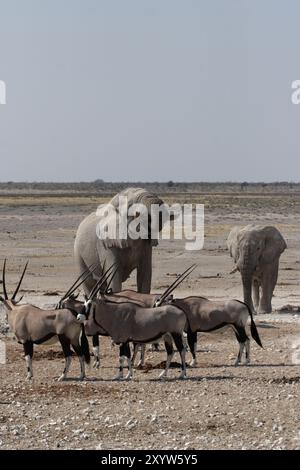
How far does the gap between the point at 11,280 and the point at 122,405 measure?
16.7 metres

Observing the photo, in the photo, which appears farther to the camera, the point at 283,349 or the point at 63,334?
the point at 283,349

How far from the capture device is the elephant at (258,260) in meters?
23.6

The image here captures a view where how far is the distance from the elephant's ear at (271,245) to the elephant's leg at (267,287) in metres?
0.18

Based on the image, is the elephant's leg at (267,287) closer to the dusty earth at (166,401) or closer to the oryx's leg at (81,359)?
the dusty earth at (166,401)

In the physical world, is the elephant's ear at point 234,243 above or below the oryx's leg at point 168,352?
above

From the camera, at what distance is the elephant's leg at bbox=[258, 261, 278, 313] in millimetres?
23281

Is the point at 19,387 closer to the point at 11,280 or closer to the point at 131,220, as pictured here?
the point at 131,220

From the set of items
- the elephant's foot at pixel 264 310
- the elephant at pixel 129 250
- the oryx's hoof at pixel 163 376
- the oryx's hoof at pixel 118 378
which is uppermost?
the elephant at pixel 129 250

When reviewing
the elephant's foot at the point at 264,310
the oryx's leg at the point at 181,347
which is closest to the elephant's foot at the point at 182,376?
the oryx's leg at the point at 181,347

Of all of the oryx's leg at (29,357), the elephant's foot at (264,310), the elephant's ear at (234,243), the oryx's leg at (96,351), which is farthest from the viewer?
the elephant's ear at (234,243)

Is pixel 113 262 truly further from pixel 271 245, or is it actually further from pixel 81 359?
pixel 271 245

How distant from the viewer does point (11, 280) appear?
97.1 ft

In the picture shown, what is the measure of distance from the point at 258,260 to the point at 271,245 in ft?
1.67
